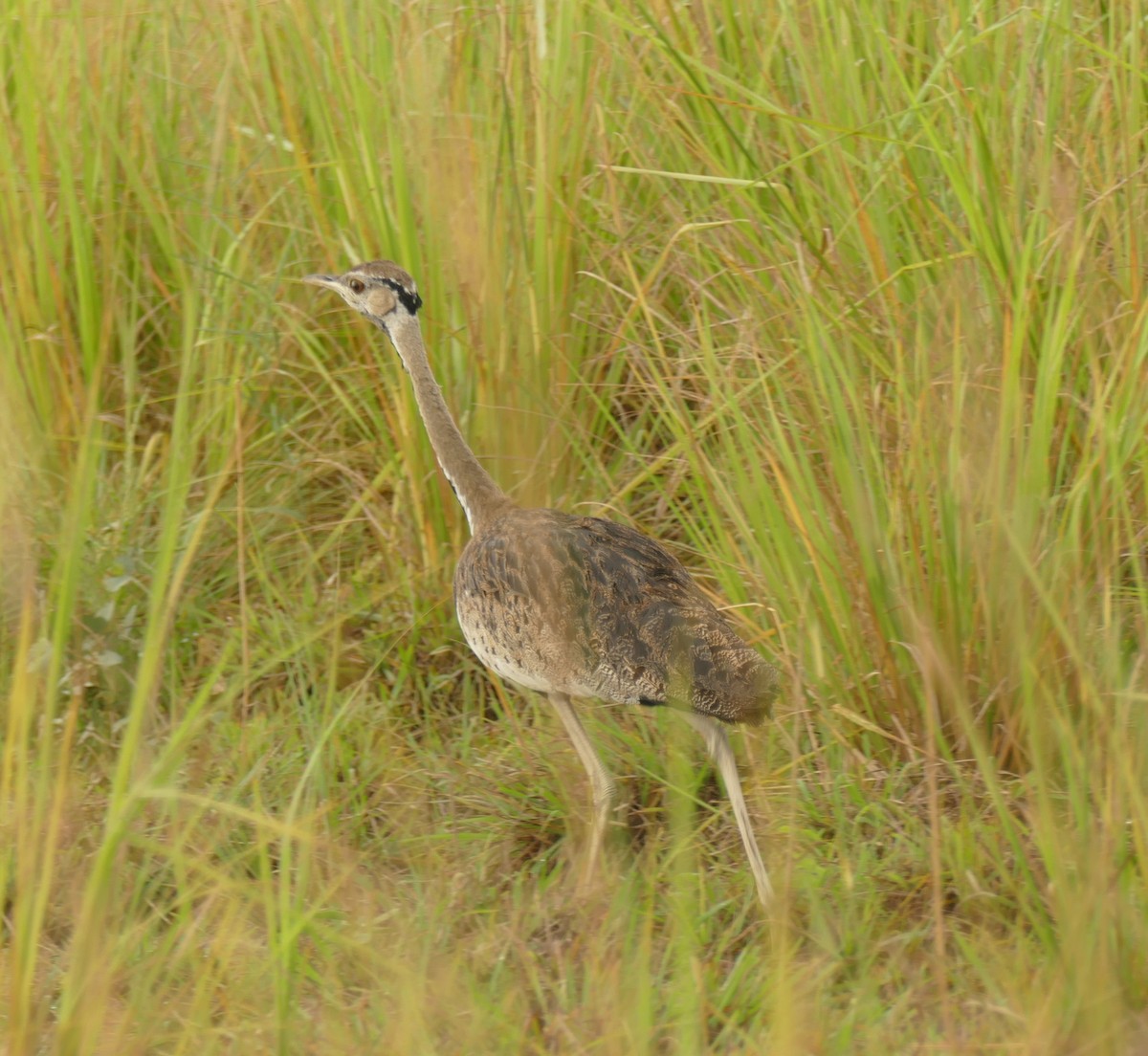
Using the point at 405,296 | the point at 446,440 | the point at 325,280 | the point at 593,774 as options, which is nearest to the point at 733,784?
the point at 593,774

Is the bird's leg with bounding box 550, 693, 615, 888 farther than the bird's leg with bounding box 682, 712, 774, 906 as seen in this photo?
Yes

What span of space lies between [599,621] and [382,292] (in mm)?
1053

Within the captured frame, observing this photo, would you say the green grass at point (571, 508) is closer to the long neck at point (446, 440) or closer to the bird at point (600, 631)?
the bird at point (600, 631)

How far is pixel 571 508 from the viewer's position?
396 centimetres

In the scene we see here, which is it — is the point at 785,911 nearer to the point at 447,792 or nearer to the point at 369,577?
the point at 447,792

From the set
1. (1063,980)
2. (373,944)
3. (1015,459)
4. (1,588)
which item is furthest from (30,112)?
(1063,980)

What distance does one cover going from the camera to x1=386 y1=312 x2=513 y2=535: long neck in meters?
3.48

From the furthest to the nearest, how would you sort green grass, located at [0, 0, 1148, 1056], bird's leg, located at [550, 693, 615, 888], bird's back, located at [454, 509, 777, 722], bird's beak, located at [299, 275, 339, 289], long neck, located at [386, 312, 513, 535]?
bird's beak, located at [299, 275, 339, 289] < long neck, located at [386, 312, 513, 535] < bird's leg, located at [550, 693, 615, 888] < bird's back, located at [454, 509, 777, 722] < green grass, located at [0, 0, 1148, 1056]

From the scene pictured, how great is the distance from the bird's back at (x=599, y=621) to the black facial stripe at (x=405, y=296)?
23.4 inches

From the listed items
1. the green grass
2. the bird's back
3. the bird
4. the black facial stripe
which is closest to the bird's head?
the black facial stripe

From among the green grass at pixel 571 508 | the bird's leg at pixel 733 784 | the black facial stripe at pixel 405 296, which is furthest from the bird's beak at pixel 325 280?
the bird's leg at pixel 733 784

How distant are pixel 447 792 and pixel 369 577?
798 millimetres

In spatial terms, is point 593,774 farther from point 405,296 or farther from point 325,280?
point 325,280

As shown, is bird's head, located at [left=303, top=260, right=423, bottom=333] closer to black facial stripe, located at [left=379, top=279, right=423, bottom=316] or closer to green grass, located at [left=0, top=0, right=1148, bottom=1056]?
black facial stripe, located at [left=379, top=279, right=423, bottom=316]
